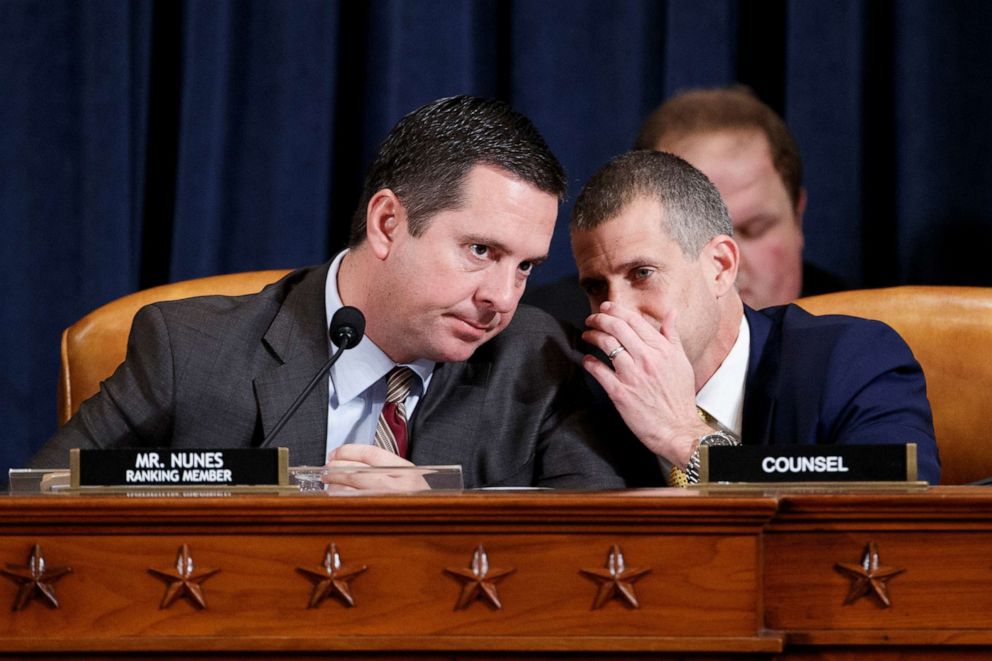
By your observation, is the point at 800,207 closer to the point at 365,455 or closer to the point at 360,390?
the point at 360,390

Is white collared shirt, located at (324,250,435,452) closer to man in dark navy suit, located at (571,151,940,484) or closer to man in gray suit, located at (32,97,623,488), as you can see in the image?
man in gray suit, located at (32,97,623,488)

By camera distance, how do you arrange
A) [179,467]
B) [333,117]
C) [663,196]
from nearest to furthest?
[179,467], [663,196], [333,117]

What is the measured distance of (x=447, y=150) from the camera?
173cm

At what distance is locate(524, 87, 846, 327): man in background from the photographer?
2361 mm

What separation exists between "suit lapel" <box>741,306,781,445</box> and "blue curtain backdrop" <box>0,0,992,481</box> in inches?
27.6

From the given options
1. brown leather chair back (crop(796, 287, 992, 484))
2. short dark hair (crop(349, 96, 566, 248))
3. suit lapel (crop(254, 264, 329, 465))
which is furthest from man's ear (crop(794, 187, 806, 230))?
suit lapel (crop(254, 264, 329, 465))

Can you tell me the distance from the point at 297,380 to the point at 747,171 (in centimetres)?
106

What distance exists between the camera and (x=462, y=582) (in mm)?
1075

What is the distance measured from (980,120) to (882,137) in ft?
0.66

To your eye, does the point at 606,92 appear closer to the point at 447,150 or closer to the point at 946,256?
the point at 946,256

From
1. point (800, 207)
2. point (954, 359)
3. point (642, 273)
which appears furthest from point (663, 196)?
point (800, 207)

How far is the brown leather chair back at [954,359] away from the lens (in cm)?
198

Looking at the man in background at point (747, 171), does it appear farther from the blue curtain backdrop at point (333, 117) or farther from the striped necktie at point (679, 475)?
the striped necktie at point (679, 475)

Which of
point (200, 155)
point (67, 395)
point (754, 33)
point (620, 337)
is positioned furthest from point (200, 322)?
point (754, 33)
